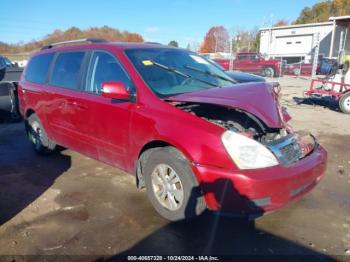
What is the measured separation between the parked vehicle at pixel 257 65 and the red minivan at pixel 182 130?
21925 mm

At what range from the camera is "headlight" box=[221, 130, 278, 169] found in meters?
2.84

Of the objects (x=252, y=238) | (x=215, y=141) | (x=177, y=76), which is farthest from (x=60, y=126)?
(x=252, y=238)

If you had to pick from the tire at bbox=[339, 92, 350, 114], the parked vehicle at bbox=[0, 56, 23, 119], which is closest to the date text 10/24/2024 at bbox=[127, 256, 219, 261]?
the parked vehicle at bbox=[0, 56, 23, 119]

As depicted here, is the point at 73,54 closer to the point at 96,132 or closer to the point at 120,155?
the point at 96,132

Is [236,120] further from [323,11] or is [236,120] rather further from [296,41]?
[323,11]

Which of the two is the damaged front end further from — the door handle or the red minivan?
the door handle

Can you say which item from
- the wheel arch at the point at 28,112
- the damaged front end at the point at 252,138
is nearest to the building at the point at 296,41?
the wheel arch at the point at 28,112

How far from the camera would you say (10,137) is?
7074 mm

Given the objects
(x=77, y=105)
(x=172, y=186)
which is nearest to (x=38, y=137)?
(x=77, y=105)

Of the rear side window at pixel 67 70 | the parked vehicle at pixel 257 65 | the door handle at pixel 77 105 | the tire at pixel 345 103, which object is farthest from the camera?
the parked vehicle at pixel 257 65

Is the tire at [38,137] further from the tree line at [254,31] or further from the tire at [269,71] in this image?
the tree line at [254,31]

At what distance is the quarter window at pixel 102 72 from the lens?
378 centimetres

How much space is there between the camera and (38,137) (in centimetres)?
557

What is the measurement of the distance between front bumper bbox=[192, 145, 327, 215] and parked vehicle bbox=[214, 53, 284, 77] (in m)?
23.1
